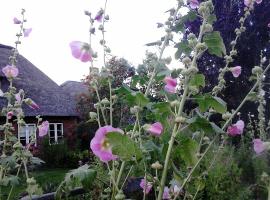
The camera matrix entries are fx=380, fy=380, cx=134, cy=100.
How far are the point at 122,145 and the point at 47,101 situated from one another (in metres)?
19.4

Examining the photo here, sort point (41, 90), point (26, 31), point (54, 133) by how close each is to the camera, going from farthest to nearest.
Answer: point (41, 90)
point (54, 133)
point (26, 31)

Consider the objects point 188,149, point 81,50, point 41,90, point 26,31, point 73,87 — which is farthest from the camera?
point 73,87

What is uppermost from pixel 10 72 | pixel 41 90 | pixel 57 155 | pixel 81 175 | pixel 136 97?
pixel 41 90

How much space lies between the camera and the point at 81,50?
53.0 inches

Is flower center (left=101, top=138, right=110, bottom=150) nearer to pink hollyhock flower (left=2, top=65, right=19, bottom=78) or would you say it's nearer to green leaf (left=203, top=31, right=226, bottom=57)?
green leaf (left=203, top=31, right=226, bottom=57)

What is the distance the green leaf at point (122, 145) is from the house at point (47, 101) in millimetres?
16427

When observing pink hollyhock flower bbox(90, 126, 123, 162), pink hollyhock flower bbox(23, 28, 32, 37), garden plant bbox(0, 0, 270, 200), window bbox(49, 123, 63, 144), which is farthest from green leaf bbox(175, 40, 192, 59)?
window bbox(49, 123, 63, 144)

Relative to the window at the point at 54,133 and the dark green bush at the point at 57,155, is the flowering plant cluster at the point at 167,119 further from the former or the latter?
the window at the point at 54,133

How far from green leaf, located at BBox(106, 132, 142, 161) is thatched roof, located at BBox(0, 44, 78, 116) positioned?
1679 centimetres

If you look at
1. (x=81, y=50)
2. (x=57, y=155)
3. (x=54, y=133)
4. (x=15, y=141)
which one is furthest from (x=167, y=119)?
(x=54, y=133)

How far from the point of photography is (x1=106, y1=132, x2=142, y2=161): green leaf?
3.65 feet

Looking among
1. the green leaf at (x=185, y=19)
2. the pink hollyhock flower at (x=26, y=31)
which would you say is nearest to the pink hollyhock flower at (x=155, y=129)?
the green leaf at (x=185, y=19)

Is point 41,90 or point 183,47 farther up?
point 41,90

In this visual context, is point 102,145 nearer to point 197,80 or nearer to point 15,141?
point 197,80
